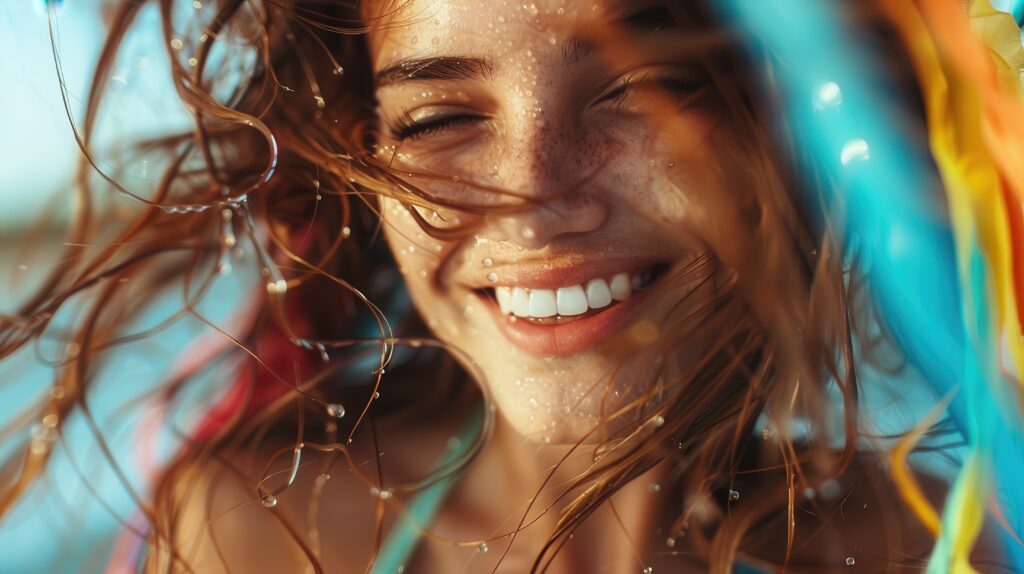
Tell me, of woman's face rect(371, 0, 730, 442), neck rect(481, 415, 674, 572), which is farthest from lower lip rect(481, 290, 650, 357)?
neck rect(481, 415, 674, 572)

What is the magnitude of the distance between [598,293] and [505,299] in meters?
0.07

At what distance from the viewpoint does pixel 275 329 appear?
2.90ft

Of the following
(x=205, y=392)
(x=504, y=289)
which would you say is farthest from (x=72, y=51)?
(x=504, y=289)

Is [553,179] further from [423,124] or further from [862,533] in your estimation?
[862,533]

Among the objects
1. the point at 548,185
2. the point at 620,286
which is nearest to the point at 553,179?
the point at 548,185

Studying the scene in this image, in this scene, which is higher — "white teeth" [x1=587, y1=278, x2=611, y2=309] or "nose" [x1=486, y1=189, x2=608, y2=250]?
"nose" [x1=486, y1=189, x2=608, y2=250]

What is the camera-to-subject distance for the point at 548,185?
53 cm

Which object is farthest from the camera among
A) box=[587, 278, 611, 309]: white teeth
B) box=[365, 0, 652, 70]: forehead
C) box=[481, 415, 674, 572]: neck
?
box=[481, 415, 674, 572]: neck

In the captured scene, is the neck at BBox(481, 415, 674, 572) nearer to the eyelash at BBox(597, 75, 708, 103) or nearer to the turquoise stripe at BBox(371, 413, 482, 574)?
the turquoise stripe at BBox(371, 413, 482, 574)

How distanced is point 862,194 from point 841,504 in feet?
0.83

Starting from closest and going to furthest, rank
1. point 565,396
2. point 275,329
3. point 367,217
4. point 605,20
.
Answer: point 605,20
point 565,396
point 367,217
point 275,329

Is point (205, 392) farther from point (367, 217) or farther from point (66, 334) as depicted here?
point (367, 217)

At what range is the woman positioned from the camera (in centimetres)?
54

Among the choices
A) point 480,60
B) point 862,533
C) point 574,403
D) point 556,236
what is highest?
point 480,60
